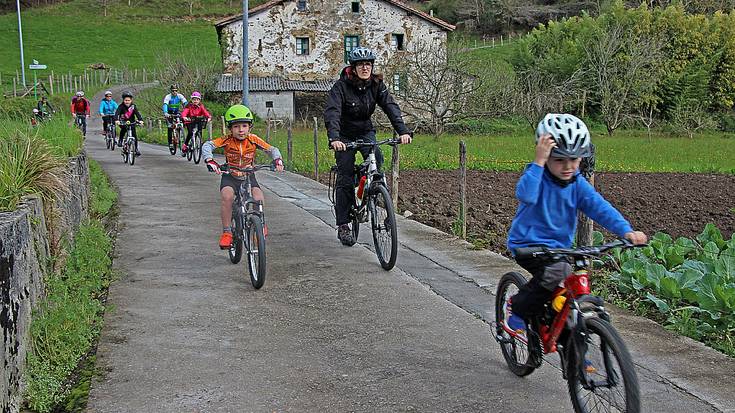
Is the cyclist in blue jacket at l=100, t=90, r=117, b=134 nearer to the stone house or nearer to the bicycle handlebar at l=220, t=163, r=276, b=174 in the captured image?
the bicycle handlebar at l=220, t=163, r=276, b=174

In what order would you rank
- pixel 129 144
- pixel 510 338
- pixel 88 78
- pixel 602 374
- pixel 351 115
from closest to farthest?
pixel 602 374, pixel 510 338, pixel 351 115, pixel 129 144, pixel 88 78

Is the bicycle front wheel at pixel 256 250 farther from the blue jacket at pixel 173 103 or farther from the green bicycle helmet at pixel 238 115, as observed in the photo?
the blue jacket at pixel 173 103

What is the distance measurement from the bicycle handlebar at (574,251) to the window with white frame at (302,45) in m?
51.9

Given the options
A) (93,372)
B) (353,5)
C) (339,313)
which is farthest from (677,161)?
(353,5)

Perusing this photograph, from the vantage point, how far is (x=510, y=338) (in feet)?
17.5

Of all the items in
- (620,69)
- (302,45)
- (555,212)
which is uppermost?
(302,45)

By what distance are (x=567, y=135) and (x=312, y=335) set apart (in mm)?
2514

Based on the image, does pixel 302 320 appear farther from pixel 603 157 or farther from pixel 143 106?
pixel 143 106

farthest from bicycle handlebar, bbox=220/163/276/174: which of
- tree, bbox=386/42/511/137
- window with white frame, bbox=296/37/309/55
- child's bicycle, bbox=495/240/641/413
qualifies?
window with white frame, bbox=296/37/309/55

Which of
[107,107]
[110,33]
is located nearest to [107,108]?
[107,107]

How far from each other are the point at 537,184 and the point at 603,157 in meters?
26.3

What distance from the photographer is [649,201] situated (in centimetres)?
1591

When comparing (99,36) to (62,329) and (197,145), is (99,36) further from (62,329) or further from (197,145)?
(62,329)

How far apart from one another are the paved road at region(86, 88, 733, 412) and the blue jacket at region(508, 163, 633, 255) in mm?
920
